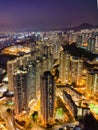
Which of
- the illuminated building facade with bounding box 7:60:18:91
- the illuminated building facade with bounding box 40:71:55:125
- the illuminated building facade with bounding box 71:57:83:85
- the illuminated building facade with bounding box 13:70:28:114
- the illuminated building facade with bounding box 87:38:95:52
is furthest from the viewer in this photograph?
the illuminated building facade with bounding box 87:38:95:52

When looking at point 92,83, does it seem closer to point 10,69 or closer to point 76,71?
point 76,71

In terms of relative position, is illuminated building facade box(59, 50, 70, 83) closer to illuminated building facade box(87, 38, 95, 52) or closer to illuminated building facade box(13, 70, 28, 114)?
illuminated building facade box(13, 70, 28, 114)

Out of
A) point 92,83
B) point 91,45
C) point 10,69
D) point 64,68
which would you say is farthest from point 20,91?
point 91,45

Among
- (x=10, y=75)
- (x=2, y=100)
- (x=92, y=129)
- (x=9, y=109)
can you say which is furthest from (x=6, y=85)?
(x=92, y=129)

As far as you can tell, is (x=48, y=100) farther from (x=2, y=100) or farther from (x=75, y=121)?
(x=2, y=100)

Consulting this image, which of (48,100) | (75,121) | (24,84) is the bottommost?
(75,121)

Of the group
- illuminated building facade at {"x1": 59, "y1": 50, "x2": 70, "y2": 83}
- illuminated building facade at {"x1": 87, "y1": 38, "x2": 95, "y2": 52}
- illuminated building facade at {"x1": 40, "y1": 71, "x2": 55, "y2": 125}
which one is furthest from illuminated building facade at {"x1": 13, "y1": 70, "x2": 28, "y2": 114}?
illuminated building facade at {"x1": 87, "y1": 38, "x2": 95, "y2": 52}

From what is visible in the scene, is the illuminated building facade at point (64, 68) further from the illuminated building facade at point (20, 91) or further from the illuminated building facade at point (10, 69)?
the illuminated building facade at point (20, 91)

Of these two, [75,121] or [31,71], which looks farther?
[31,71]
